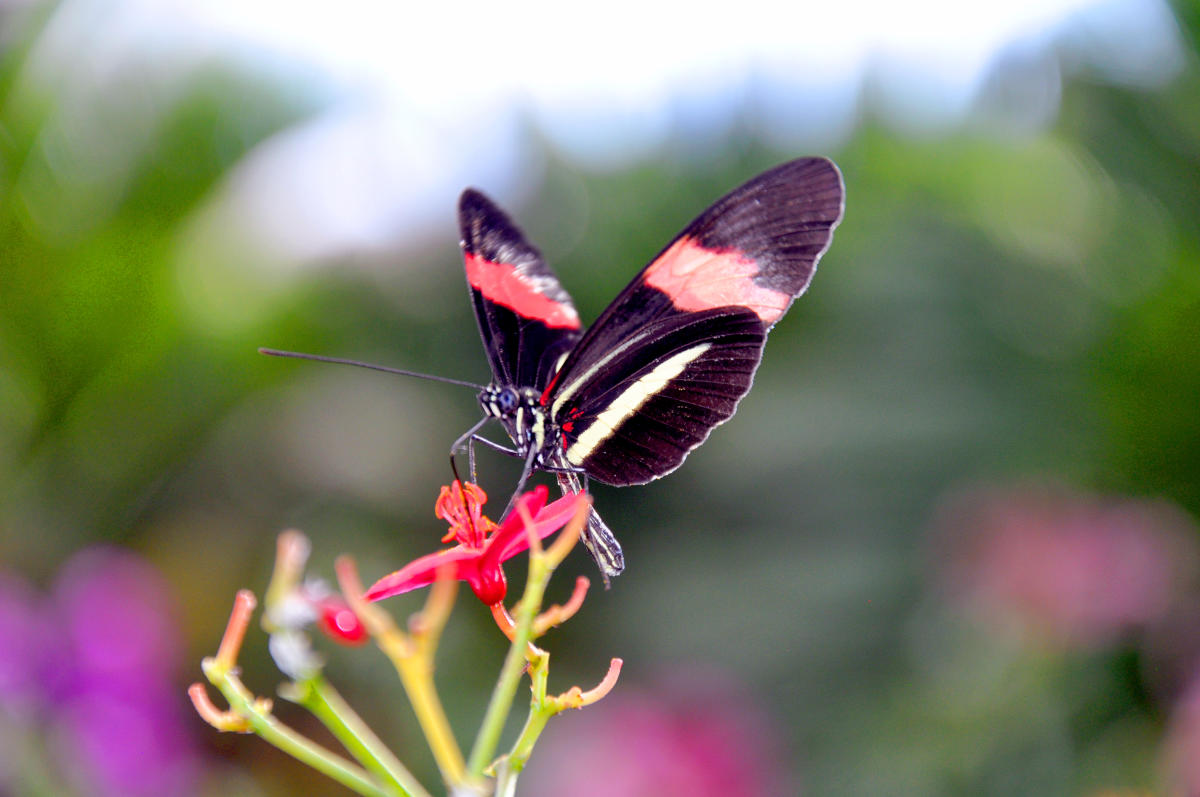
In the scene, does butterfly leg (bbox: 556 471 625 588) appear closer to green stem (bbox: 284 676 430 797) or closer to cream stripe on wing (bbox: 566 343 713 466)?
cream stripe on wing (bbox: 566 343 713 466)

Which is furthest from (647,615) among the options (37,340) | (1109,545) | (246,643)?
(37,340)

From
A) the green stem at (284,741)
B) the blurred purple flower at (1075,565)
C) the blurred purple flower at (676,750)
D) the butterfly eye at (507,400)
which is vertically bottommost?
the blurred purple flower at (676,750)

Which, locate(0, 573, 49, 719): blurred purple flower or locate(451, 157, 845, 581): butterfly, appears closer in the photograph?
locate(451, 157, 845, 581): butterfly

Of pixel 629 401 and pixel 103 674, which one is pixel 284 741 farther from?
pixel 103 674

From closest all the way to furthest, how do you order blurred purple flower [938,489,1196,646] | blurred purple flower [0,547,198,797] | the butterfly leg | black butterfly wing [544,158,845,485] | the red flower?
the red flower < the butterfly leg < black butterfly wing [544,158,845,485] < blurred purple flower [938,489,1196,646] < blurred purple flower [0,547,198,797]

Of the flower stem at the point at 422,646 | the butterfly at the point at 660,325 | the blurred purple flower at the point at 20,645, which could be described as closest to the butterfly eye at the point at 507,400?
the butterfly at the point at 660,325

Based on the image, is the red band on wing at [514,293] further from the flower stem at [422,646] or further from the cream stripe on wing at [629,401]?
the flower stem at [422,646]

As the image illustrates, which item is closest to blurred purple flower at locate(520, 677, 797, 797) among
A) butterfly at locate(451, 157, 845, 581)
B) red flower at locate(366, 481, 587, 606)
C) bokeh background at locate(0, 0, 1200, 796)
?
bokeh background at locate(0, 0, 1200, 796)
